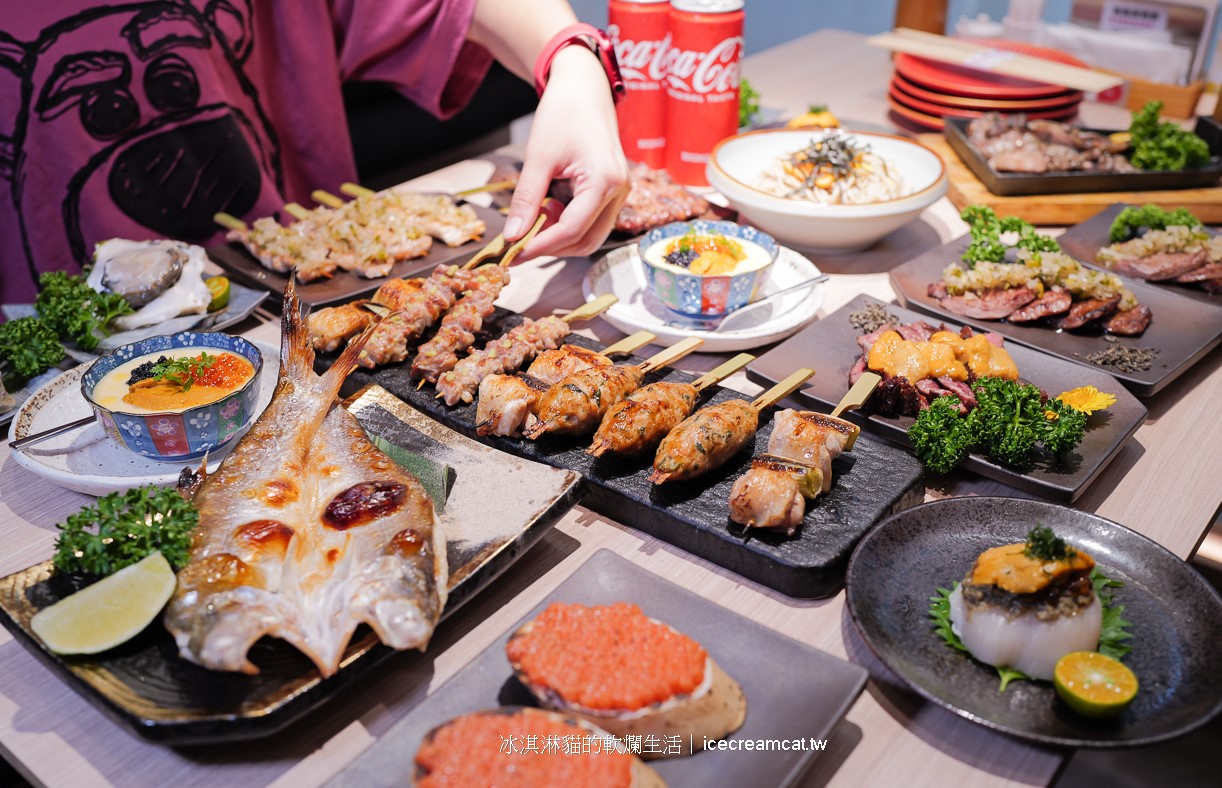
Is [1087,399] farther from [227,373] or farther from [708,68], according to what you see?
[227,373]

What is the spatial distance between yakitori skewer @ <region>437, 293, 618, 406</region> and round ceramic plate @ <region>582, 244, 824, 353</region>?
152 mm

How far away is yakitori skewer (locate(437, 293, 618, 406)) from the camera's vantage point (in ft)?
8.61

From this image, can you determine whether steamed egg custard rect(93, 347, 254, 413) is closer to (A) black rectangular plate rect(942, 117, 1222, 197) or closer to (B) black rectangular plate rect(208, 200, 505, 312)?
(B) black rectangular plate rect(208, 200, 505, 312)

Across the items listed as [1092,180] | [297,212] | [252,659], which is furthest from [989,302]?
[297,212]

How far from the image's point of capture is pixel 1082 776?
361 cm

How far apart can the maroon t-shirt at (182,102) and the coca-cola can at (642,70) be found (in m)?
0.69

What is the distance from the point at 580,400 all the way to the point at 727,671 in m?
0.91

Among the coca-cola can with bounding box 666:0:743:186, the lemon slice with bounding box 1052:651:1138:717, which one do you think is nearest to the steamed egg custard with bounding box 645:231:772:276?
the coca-cola can with bounding box 666:0:743:186

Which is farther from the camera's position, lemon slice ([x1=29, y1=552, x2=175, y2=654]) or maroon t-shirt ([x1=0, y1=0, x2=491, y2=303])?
maroon t-shirt ([x1=0, y1=0, x2=491, y2=303])

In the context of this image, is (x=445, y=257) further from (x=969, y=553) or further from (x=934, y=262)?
(x=969, y=553)

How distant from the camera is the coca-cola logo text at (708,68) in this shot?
386cm

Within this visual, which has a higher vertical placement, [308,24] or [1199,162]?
[308,24]

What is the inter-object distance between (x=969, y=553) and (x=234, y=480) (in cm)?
167

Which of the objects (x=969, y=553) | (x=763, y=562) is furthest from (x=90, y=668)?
(x=969, y=553)
